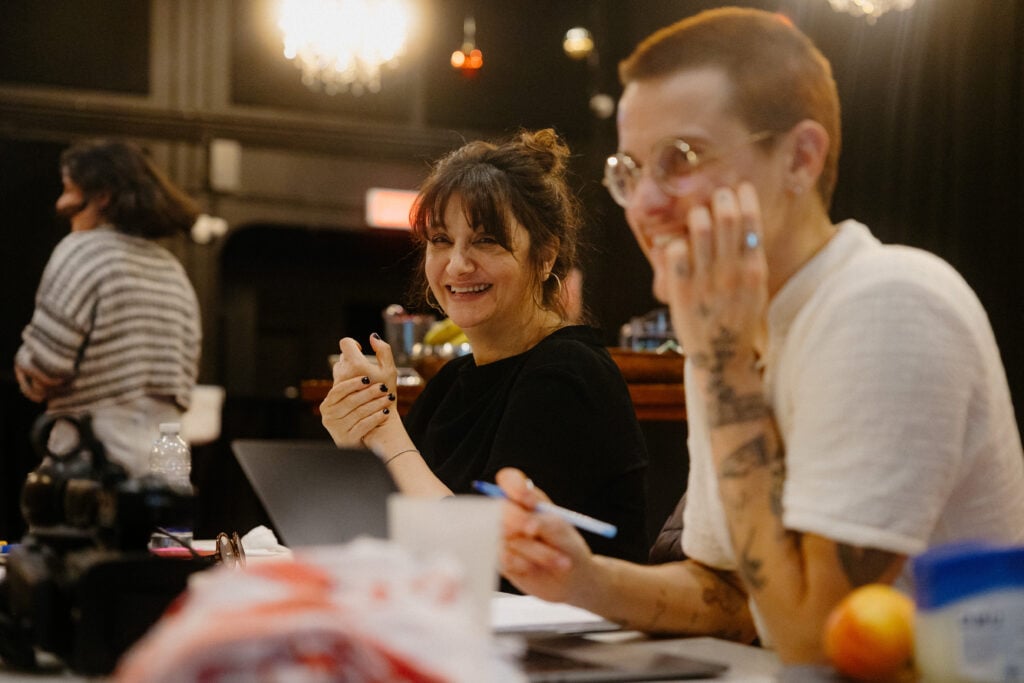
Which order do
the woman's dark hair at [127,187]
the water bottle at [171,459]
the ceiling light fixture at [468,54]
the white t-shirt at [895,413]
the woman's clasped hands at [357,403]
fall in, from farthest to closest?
the ceiling light fixture at [468,54]
the woman's dark hair at [127,187]
the water bottle at [171,459]
the woman's clasped hands at [357,403]
the white t-shirt at [895,413]

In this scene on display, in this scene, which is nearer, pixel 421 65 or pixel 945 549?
pixel 945 549

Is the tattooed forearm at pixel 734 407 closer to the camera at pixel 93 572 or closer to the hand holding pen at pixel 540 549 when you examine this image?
the hand holding pen at pixel 540 549

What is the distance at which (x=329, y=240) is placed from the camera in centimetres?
793

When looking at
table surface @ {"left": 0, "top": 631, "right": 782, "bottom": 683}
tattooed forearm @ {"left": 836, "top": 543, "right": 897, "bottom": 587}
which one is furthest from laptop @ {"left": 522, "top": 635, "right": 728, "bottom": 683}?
tattooed forearm @ {"left": 836, "top": 543, "right": 897, "bottom": 587}

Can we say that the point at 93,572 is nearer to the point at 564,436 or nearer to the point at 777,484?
the point at 777,484

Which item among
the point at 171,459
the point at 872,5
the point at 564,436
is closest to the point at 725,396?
the point at 564,436

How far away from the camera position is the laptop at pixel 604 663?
40.4 inches

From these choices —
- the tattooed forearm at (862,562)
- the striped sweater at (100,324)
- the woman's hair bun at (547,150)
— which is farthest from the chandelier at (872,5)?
the tattooed forearm at (862,562)

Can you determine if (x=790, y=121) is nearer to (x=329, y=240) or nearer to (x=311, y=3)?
(x=311, y=3)

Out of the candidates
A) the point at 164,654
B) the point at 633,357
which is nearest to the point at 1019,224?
the point at 633,357

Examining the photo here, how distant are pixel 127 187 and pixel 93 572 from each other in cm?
284

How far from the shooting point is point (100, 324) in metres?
3.50

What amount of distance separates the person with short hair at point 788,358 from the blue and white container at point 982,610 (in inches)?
11.3

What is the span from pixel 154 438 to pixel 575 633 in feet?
8.36
